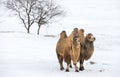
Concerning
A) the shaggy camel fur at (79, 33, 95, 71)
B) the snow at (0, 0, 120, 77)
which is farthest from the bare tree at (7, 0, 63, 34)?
the shaggy camel fur at (79, 33, 95, 71)

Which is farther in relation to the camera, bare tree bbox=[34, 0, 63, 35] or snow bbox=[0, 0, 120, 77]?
bare tree bbox=[34, 0, 63, 35]

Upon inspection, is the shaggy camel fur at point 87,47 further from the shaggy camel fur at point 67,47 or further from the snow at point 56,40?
the shaggy camel fur at point 67,47

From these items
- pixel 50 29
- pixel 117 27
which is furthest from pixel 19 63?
pixel 117 27

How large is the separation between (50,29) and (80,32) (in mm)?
38446

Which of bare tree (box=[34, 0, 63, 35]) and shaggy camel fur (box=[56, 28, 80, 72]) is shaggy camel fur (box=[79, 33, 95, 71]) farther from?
bare tree (box=[34, 0, 63, 35])

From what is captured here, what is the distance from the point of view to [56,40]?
35.6 metres

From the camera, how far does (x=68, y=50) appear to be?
1370 centimetres

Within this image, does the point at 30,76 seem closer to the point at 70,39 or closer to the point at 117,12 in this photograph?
the point at 70,39

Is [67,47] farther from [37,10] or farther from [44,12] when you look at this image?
[37,10]

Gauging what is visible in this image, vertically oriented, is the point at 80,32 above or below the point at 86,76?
above

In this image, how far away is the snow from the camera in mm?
14008

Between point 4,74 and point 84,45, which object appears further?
point 84,45

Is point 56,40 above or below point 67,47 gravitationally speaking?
below

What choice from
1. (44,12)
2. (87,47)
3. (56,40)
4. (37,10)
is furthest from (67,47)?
(37,10)
